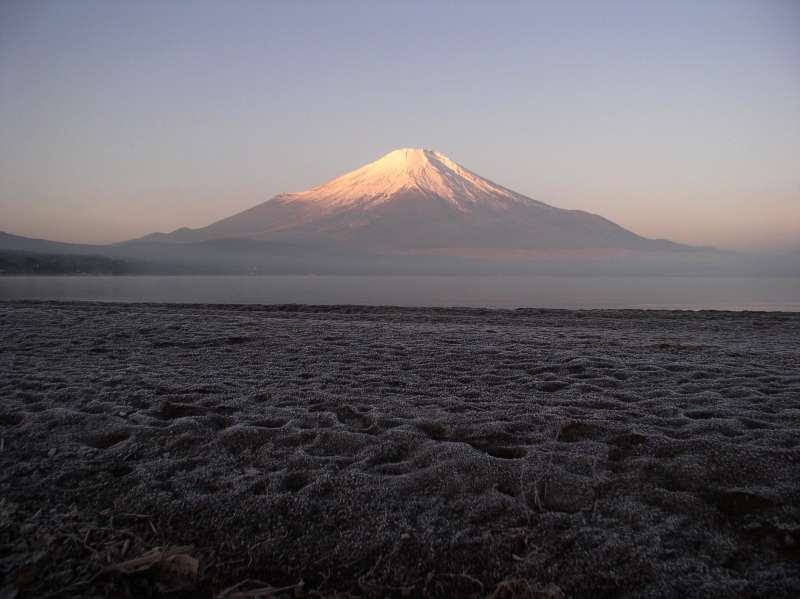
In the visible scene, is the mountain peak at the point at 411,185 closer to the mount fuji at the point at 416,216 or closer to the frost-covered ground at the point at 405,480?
the mount fuji at the point at 416,216

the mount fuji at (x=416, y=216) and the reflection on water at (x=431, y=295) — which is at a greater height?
the mount fuji at (x=416, y=216)

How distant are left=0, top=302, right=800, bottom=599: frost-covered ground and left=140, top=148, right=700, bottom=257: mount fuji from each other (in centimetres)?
11882

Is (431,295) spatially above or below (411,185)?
below

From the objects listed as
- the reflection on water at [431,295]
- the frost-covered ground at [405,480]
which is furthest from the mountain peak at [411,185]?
the frost-covered ground at [405,480]

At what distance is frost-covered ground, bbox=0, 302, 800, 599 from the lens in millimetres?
1495

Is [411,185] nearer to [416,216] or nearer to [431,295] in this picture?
[416,216]

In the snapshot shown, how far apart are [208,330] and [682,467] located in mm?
6235

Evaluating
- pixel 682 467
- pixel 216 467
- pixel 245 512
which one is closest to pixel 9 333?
pixel 216 467

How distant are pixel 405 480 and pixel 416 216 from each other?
423ft

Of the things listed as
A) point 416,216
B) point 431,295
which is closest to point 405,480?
point 431,295

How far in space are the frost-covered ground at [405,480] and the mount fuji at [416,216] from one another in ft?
390

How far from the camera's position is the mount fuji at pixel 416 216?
125562mm

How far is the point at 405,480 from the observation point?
81.0 inches

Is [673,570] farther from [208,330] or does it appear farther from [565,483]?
[208,330]
